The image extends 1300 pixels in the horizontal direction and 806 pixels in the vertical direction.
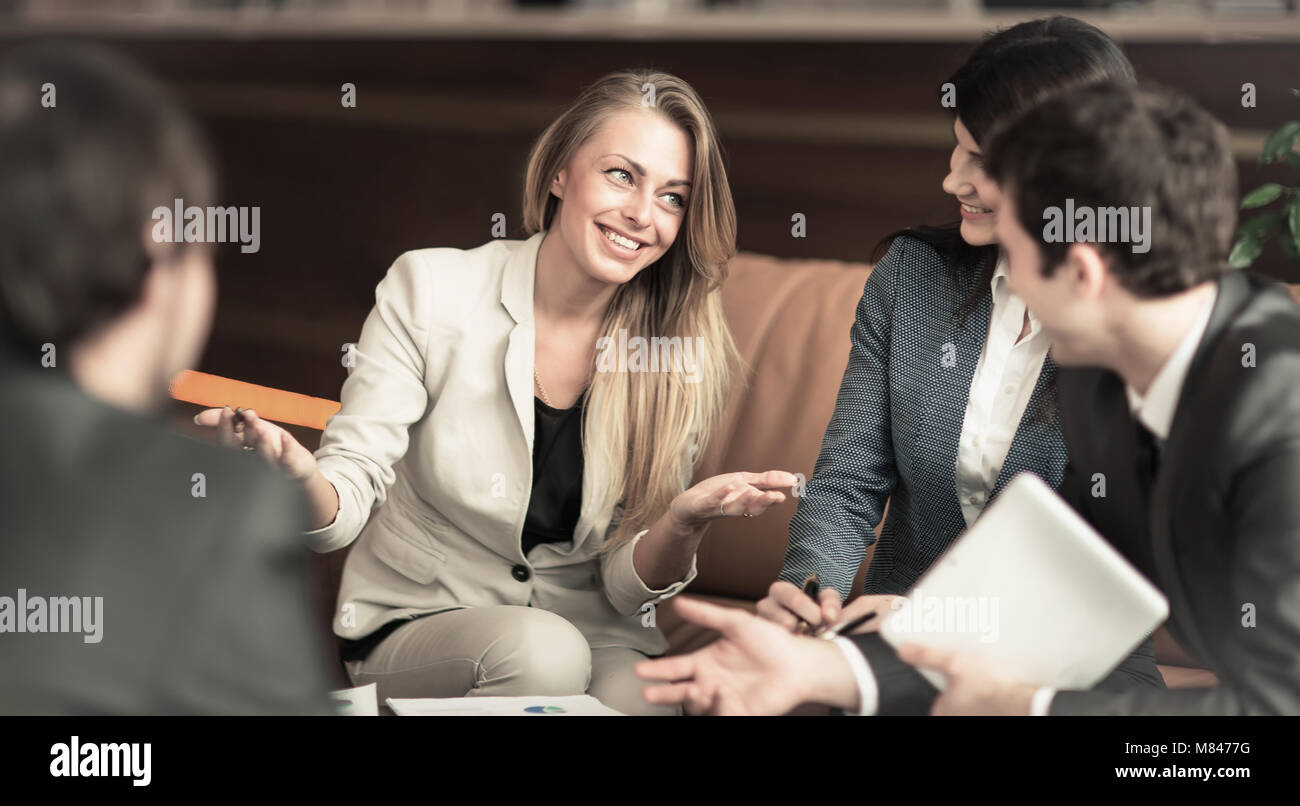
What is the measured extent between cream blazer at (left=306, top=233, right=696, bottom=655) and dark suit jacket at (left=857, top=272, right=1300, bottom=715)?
0.67 meters

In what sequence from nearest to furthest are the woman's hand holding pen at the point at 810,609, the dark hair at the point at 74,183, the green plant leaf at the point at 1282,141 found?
the dark hair at the point at 74,183, the woman's hand holding pen at the point at 810,609, the green plant leaf at the point at 1282,141

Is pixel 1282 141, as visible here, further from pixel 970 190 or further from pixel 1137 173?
pixel 1137 173

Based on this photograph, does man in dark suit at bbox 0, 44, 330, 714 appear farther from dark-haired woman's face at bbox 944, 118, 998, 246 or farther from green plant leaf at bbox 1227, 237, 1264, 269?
green plant leaf at bbox 1227, 237, 1264, 269

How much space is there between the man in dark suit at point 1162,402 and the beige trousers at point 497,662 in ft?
1.59

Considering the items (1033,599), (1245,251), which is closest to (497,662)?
(1033,599)

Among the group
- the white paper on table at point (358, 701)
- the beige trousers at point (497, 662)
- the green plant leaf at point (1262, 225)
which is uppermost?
the green plant leaf at point (1262, 225)

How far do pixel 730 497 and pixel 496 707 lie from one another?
36cm

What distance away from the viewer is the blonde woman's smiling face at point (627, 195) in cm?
159

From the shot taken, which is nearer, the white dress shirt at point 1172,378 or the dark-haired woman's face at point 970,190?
the white dress shirt at point 1172,378

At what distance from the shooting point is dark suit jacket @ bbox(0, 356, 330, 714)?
30.0 inches

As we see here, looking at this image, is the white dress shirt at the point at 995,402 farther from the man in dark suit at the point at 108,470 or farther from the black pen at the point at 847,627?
the man in dark suit at the point at 108,470

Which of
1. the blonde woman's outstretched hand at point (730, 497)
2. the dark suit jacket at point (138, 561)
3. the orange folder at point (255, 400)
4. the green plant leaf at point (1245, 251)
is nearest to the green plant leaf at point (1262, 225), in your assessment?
the green plant leaf at point (1245, 251)
